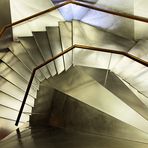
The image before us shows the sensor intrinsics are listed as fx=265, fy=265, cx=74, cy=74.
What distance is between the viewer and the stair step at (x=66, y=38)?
4793 mm

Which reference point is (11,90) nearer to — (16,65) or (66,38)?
(16,65)

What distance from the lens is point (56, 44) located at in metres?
4.86

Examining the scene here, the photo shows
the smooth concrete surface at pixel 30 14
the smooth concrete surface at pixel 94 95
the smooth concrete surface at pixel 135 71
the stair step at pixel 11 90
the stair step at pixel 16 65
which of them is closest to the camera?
the smooth concrete surface at pixel 94 95

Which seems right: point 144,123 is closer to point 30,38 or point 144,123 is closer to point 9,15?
point 30,38

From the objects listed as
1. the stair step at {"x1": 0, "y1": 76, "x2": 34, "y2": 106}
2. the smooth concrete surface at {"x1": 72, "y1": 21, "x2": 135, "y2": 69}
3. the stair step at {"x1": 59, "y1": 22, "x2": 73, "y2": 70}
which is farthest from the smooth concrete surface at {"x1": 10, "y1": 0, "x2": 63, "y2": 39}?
the stair step at {"x1": 0, "y1": 76, "x2": 34, "y2": 106}

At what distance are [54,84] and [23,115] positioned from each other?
897 mm

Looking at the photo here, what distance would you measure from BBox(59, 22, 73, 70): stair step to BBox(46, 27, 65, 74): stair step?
78mm

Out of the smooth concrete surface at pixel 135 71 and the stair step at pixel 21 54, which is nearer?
the smooth concrete surface at pixel 135 71

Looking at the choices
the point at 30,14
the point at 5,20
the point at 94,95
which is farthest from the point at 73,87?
the point at 30,14

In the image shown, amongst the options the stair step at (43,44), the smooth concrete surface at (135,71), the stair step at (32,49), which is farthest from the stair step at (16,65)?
the smooth concrete surface at (135,71)

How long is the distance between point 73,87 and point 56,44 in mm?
862

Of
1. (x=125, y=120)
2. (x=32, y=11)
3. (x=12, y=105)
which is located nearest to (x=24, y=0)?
(x=32, y=11)

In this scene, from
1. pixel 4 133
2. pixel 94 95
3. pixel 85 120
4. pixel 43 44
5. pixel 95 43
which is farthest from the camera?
pixel 95 43

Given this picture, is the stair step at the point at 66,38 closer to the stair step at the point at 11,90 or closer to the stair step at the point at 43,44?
the stair step at the point at 43,44
